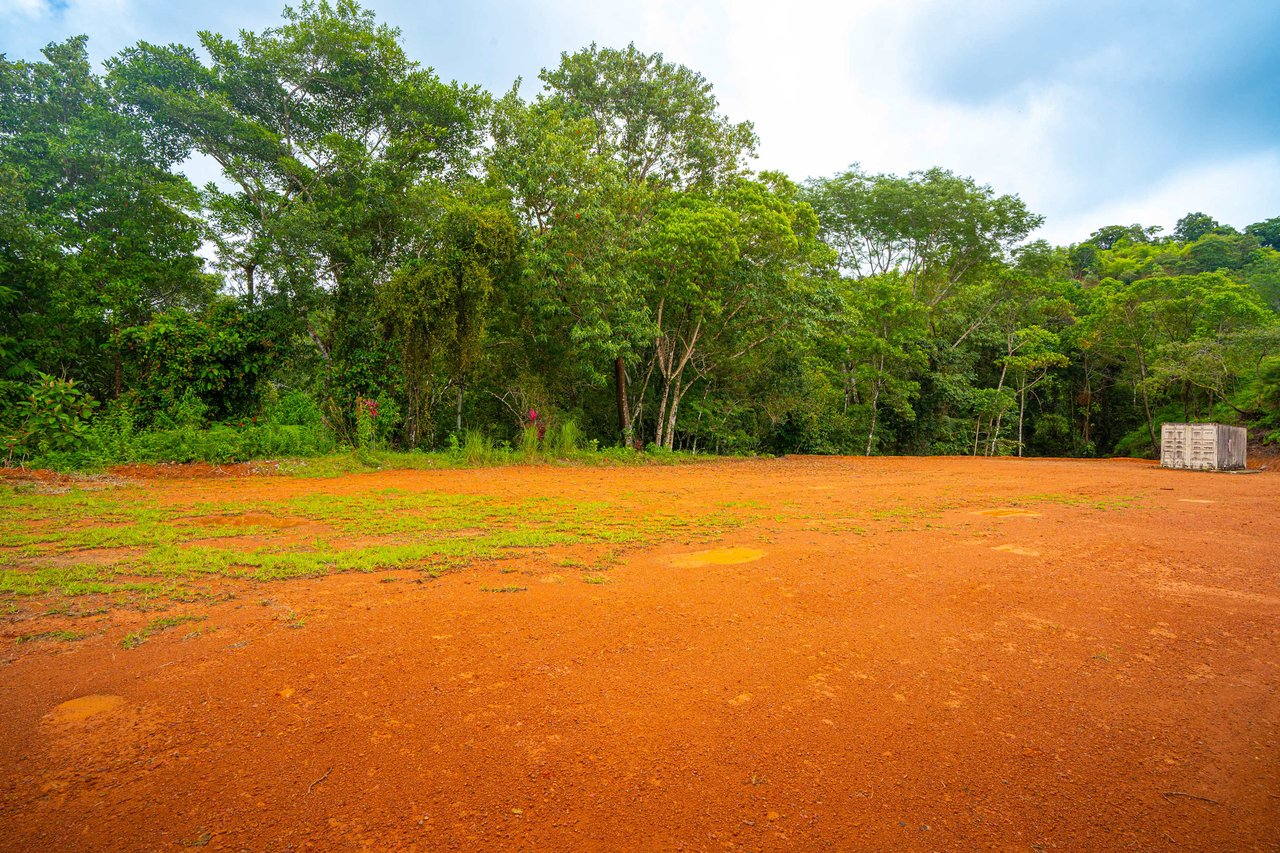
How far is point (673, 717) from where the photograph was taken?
7.22 feet

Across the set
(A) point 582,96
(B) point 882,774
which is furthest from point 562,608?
(A) point 582,96

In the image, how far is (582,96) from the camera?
17.1m

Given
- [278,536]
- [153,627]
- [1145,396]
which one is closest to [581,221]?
[278,536]

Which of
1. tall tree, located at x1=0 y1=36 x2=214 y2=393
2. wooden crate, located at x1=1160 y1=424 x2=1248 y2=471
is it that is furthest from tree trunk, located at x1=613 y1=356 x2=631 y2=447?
wooden crate, located at x1=1160 y1=424 x2=1248 y2=471

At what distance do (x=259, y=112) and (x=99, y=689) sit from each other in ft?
52.9

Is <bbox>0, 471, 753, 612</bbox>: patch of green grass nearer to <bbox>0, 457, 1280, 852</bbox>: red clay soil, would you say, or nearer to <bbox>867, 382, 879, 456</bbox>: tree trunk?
<bbox>0, 457, 1280, 852</bbox>: red clay soil

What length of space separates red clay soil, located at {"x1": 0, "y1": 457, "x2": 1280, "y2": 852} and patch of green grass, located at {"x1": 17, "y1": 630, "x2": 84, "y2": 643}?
104mm

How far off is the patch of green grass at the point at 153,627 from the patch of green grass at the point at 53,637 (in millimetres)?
220

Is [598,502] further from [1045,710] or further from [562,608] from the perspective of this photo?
[1045,710]

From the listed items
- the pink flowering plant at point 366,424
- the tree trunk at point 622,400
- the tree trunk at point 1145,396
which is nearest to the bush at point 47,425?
the pink flowering plant at point 366,424

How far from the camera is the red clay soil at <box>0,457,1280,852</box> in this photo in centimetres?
166

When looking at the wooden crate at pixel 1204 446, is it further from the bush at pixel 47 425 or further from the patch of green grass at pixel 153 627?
the bush at pixel 47 425

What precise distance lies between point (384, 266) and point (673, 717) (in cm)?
1307

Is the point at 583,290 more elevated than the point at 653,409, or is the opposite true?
the point at 583,290
